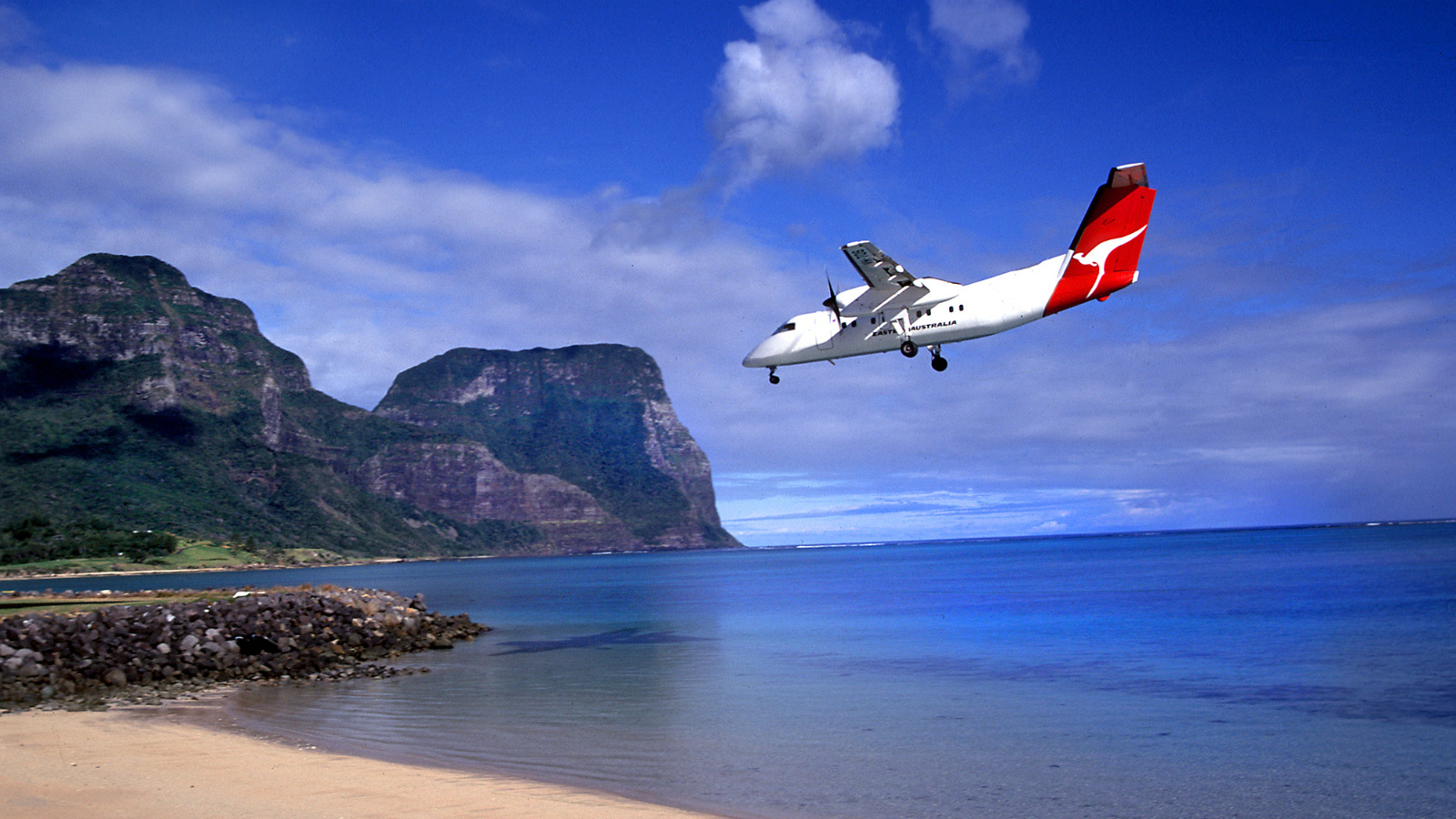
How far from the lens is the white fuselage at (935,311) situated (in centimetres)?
1817

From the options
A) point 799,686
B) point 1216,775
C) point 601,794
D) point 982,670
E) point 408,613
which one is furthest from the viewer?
point 408,613

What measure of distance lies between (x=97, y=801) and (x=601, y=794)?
24.1 ft

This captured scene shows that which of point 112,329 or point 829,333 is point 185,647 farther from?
point 112,329

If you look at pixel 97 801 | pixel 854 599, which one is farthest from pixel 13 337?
pixel 97 801

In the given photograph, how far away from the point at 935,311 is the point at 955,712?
39.7 ft

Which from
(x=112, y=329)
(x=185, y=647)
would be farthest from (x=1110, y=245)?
(x=112, y=329)

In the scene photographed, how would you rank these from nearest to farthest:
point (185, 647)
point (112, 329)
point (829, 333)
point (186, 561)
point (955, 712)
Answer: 1. point (829, 333)
2. point (955, 712)
3. point (185, 647)
4. point (186, 561)
5. point (112, 329)

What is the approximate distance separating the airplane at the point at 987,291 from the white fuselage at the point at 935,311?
17 mm

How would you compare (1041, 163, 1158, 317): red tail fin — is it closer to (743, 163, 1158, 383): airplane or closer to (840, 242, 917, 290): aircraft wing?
(743, 163, 1158, 383): airplane

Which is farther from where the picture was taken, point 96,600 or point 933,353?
point 96,600

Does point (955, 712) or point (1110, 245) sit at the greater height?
point (1110, 245)

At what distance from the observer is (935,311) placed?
741 inches

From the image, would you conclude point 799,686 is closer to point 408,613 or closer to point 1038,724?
point 1038,724

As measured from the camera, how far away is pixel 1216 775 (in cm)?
1862
